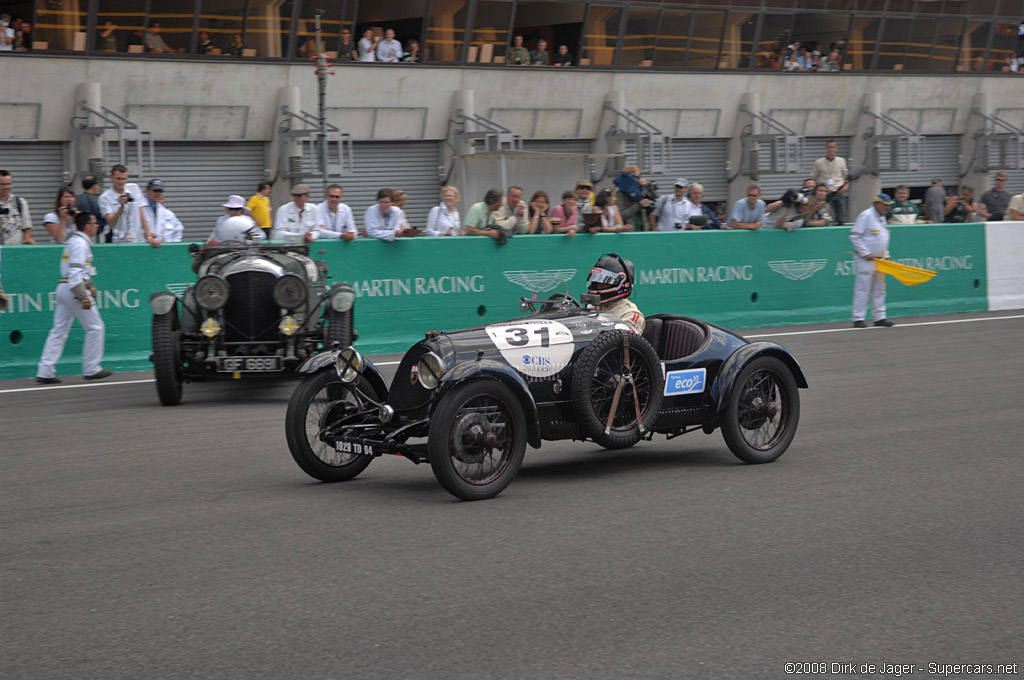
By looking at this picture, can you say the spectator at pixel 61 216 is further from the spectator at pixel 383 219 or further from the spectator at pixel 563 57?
the spectator at pixel 563 57

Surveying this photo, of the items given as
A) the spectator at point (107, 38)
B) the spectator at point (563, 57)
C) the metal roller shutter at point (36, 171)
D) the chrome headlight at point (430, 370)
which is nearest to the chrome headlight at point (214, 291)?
the chrome headlight at point (430, 370)

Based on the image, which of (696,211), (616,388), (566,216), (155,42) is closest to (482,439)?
(616,388)

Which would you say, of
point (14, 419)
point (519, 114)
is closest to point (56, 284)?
point (14, 419)

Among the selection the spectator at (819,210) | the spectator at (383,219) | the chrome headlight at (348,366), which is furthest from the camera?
the spectator at (819,210)

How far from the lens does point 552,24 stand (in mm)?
31016

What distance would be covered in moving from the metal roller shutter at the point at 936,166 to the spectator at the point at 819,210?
18232 mm

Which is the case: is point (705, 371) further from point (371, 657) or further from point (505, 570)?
point (371, 657)

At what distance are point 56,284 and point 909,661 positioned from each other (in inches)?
440

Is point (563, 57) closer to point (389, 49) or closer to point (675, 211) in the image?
point (389, 49)

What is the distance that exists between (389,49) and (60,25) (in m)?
7.22

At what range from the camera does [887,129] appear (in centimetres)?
3678

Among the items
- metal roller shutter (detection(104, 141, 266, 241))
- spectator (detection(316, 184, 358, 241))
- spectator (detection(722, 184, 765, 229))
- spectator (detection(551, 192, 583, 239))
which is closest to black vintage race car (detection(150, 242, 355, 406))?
spectator (detection(316, 184, 358, 241))

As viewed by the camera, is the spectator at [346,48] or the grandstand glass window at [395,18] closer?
the spectator at [346,48]

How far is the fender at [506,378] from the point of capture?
23.1 feet
